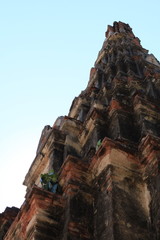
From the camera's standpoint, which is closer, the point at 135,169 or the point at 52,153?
the point at 135,169

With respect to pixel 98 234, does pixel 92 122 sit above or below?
above

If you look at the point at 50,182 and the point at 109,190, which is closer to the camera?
the point at 109,190

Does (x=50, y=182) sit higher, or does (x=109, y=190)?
(x=50, y=182)

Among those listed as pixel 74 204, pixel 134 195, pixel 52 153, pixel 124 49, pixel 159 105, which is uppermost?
pixel 124 49

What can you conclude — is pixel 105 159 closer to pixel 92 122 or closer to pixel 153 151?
pixel 153 151

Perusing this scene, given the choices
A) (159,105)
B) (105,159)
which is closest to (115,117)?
(159,105)

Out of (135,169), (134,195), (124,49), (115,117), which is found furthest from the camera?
(124,49)

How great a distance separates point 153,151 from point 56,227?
2956 millimetres

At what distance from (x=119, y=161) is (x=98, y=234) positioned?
205 cm

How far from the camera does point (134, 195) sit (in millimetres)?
8609

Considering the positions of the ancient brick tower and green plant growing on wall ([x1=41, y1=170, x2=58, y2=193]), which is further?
green plant growing on wall ([x1=41, y1=170, x2=58, y2=193])

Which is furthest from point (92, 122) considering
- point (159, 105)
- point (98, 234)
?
point (98, 234)

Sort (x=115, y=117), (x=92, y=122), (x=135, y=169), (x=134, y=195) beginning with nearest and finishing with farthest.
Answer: (x=134, y=195)
(x=135, y=169)
(x=115, y=117)
(x=92, y=122)

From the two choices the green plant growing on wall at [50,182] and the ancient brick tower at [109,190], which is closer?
the ancient brick tower at [109,190]
